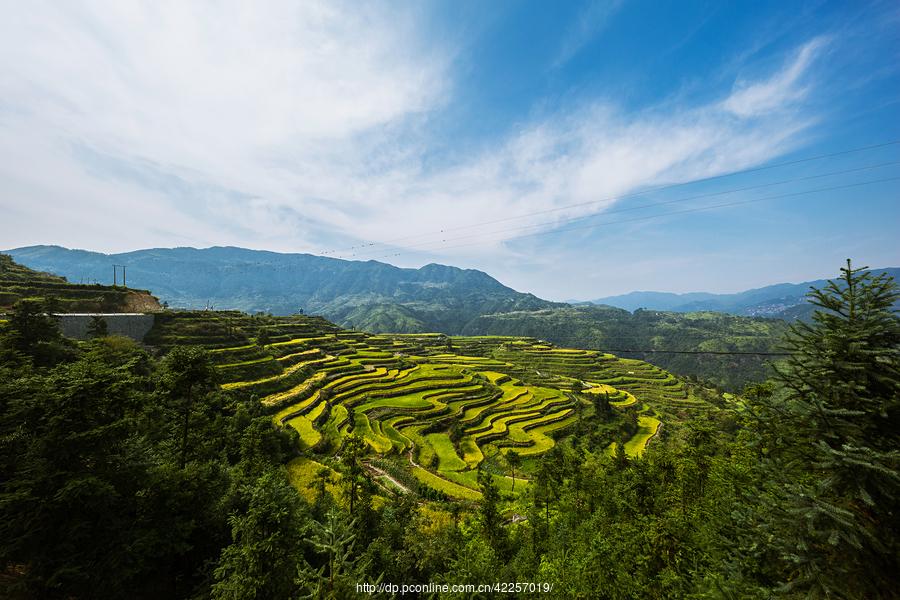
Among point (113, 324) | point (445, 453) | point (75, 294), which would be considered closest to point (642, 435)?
point (445, 453)

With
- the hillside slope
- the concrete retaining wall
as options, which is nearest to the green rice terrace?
the concrete retaining wall

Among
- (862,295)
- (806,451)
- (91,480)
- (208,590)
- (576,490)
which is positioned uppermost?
(862,295)

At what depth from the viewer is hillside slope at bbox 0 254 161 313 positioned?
52781mm

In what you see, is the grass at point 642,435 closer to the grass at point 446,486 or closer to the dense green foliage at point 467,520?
the grass at point 446,486

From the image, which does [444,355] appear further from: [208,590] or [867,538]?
[867,538]

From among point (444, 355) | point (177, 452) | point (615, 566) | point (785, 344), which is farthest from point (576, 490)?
point (444, 355)

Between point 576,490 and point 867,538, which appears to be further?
point 576,490

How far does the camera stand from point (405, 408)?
174 feet

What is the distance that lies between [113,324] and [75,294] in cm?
2065

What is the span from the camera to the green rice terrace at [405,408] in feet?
124

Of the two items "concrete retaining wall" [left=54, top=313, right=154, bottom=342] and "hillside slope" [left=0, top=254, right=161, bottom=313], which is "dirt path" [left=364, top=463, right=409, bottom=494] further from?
"hillside slope" [left=0, top=254, right=161, bottom=313]

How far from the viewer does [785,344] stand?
8336 millimetres

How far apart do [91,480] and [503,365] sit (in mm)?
98020

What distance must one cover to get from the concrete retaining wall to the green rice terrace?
4.97ft
